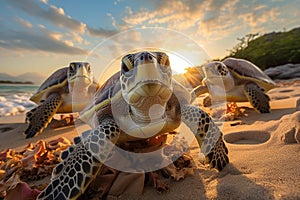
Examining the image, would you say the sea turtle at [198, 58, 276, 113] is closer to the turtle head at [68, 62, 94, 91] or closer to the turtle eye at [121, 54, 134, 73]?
the turtle head at [68, 62, 94, 91]

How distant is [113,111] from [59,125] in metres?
3.20

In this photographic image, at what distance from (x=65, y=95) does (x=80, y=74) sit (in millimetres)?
833

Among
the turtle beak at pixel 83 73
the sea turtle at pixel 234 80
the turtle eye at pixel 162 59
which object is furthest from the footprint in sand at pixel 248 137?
the turtle beak at pixel 83 73

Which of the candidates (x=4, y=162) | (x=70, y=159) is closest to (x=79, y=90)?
(x=4, y=162)

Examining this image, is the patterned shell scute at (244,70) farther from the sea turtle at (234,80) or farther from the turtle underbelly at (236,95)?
the turtle underbelly at (236,95)

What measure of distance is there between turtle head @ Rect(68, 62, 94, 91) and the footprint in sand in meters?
3.37

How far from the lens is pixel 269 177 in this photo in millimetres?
1518

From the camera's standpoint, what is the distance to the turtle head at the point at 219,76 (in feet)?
17.4

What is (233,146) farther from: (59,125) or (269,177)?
(59,125)

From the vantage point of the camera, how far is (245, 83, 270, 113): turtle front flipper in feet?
13.8

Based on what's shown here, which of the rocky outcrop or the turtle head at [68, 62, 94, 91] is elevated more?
the rocky outcrop

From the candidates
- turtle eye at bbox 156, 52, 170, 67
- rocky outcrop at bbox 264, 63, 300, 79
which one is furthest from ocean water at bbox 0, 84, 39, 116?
rocky outcrop at bbox 264, 63, 300, 79

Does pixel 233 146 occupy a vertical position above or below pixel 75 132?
above

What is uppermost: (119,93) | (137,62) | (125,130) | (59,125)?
(137,62)
